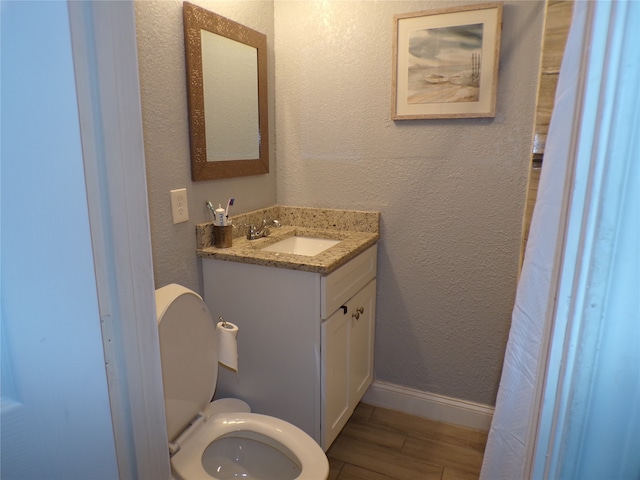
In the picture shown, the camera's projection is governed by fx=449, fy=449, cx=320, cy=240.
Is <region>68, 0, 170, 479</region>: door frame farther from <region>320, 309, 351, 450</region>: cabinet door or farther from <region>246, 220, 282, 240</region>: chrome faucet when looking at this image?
<region>246, 220, 282, 240</region>: chrome faucet

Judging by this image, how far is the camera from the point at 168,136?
5.29 ft

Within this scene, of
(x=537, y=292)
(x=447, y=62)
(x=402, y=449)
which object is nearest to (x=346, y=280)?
(x=402, y=449)

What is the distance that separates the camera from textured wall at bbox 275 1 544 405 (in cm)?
193

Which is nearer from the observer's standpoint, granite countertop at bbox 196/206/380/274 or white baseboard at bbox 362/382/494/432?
granite countertop at bbox 196/206/380/274

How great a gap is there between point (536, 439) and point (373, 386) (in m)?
1.85

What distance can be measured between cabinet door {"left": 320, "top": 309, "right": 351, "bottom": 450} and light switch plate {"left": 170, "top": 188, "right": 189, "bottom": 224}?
67 cm

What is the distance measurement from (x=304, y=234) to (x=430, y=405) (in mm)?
1056

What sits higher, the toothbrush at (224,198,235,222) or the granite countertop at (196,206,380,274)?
the toothbrush at (224,198,235,222)

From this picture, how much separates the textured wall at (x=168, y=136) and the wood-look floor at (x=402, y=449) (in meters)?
0.97

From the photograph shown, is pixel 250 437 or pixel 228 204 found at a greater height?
pixel 228 204

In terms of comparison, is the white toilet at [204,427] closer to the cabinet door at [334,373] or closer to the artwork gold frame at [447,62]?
the cabinet door at [334,373]

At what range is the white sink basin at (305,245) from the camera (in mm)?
2121

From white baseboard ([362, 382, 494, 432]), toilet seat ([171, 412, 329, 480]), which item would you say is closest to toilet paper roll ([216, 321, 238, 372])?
toilet seat ([171, 412, 329, 480])

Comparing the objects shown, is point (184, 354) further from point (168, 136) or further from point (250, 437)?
point (168, 136)
